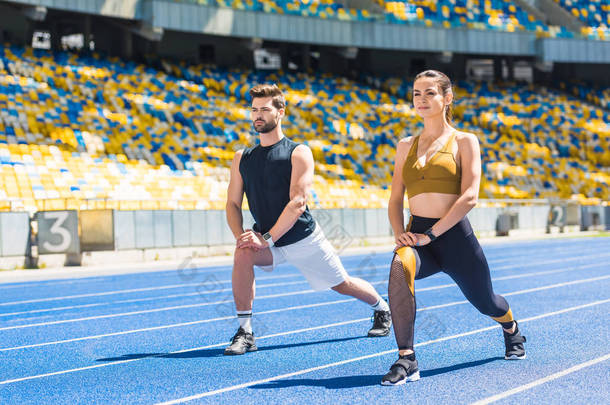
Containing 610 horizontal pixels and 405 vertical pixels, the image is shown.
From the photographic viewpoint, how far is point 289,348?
21.9 ft

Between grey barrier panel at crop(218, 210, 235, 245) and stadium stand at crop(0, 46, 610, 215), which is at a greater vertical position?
stadium stand at crop(0, 46, 610, 215)

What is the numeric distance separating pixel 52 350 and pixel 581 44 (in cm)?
4338

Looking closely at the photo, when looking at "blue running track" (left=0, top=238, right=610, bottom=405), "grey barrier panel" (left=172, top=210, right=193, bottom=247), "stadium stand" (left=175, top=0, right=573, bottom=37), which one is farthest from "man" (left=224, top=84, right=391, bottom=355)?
"stadium stand" (left=175, top=0, right=573, bottom=37)

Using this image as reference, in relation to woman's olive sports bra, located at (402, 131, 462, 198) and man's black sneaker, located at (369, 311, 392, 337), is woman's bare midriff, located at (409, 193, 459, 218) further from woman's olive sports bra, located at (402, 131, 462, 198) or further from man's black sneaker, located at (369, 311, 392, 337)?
man's black sneaker, located at (369, 311, 392, 337)

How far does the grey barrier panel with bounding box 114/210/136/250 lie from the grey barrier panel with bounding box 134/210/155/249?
0.39ft

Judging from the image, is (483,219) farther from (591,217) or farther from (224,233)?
(224,233)

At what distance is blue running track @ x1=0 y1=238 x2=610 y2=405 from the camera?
4953mm

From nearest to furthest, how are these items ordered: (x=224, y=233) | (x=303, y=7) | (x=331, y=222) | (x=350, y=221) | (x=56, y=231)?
1. (x=56, y=231)
2. (x=224, y=233)
3. (x=331, y=222)
4. (x=350, y=221)
5. (x=303, y=7)

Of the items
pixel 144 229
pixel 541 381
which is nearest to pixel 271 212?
pixel 541 381

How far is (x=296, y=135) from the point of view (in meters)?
31.7

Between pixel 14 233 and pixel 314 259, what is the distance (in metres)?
12.3

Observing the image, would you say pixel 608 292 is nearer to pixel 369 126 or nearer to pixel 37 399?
pixel 37 399

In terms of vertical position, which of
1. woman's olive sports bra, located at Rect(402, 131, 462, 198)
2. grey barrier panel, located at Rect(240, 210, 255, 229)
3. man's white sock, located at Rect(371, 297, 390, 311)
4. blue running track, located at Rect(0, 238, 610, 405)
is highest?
woman's olive sports bra, located at Rect(402, 131, 462, 198)

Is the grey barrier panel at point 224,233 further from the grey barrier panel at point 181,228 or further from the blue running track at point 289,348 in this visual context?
the blue running track at point 289,348
